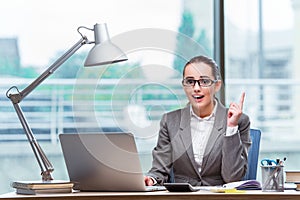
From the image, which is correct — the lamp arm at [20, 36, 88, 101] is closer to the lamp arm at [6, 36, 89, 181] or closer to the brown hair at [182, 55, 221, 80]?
the lamp arm at [6, 36, 89, 181]

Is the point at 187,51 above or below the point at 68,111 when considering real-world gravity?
above

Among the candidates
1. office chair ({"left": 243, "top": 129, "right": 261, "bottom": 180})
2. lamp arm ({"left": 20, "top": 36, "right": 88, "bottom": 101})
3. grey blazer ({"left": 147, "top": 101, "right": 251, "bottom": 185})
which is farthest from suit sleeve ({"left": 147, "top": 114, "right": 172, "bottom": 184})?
lamp arm ({"left": 20, "top": 36, "right": 88, "bottom": 101})

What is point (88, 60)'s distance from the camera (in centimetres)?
276

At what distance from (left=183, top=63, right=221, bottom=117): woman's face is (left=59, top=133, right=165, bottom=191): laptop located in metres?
0.56

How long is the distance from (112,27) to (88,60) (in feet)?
4.37

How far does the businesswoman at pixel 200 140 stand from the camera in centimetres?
295

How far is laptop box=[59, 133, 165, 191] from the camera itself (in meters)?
2.46

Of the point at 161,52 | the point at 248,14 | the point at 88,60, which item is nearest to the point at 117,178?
the point at 88,60

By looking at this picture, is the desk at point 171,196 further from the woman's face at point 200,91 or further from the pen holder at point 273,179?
the woman's face at point 200,91

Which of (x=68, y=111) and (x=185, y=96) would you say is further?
(x=68, y=111)

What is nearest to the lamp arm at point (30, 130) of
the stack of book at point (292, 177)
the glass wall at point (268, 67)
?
the stack of book at point (292, 177)

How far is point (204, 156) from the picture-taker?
9.96 feet

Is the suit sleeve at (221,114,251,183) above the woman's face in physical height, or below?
below

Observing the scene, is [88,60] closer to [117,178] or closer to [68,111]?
[117,178]
